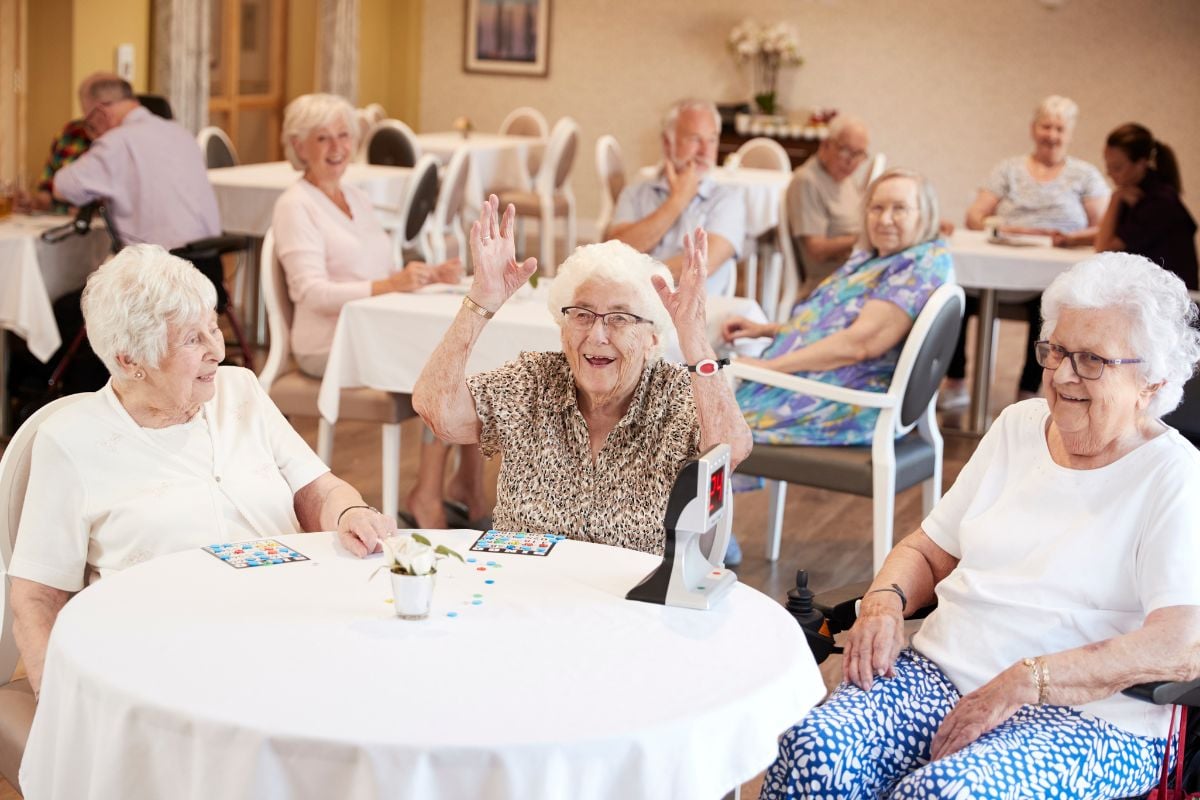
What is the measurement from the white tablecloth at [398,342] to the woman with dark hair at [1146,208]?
8.62 feet

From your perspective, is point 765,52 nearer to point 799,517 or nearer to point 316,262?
point 799,517

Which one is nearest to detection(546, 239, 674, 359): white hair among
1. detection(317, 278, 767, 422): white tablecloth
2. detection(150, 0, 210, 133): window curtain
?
detection(317, 278, 767, 422): white tablecloth

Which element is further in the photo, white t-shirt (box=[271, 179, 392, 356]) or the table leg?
the table leg

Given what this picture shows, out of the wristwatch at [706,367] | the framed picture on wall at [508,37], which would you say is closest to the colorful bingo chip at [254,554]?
the wristwatch at [706,367]

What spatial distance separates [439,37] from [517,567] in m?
10.2

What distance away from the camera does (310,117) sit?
15.2 ft

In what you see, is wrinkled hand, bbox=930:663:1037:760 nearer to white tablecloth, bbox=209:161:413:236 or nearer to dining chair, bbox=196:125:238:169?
white tablecloth, bbox=209:161:413:236

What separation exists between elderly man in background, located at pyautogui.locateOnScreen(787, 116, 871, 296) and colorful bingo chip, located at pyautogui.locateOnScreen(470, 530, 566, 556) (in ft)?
12.9

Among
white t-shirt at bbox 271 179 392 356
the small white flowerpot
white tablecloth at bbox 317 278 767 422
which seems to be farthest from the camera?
white t-shirt at bbox 271 179 392 356

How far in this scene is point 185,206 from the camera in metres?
5.55

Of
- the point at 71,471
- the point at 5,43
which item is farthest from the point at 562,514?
the point at 5,43

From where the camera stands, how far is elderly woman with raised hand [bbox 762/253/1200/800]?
204 centimetres

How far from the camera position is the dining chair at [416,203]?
19.0ft

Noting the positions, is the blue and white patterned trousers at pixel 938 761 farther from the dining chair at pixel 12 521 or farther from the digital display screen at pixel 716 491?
the dining chair at pixel 12 521
